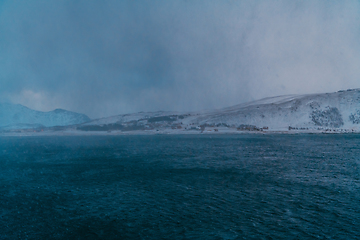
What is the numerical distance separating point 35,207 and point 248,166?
123ft

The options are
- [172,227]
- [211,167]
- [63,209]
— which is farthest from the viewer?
[211,167]

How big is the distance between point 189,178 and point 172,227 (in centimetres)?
1732

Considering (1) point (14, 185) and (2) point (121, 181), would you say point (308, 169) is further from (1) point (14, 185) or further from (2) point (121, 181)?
(1) point (14, 185)

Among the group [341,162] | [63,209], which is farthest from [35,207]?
[341,162]

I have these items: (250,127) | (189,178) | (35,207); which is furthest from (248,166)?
(250,127)

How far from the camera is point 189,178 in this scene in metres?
37.4

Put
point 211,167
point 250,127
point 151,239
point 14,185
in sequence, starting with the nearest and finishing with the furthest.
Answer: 1. point 151,239
2. point 14,185
3. point 211,167
4. point 250,127

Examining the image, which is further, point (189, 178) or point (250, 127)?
point (250, 127)

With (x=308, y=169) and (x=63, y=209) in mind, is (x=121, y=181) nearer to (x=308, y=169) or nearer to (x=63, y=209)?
(x=63, y=209)

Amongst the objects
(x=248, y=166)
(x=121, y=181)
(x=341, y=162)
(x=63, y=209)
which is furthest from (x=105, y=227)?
(x=341, y=162)

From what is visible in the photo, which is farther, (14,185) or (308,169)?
(308,169)

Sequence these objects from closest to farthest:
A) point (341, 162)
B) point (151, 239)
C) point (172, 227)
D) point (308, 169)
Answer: point (151, 239) < point (172, 227) < point (308, 169) < point (341, 162)

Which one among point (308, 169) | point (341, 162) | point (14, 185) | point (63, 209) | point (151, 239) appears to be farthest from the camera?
point (341, 162)

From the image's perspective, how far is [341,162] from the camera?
162 ft
